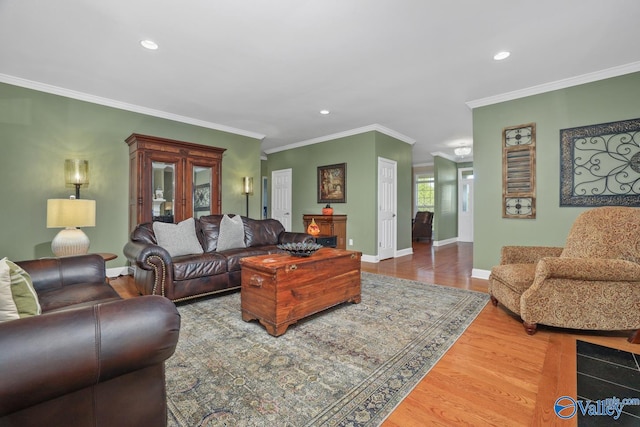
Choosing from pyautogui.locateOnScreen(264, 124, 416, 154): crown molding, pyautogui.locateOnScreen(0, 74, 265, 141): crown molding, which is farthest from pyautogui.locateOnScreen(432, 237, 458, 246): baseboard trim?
pyautogui.locateOnScreen(0, 74, 265, 141): crown molding

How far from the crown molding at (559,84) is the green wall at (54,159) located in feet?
15.9

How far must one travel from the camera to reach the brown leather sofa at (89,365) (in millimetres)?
766

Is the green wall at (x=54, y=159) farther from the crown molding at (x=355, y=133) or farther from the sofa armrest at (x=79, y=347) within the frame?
the sofa armrest at (x=79, y=347)

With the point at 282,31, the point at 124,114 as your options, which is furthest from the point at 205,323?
the point at 124,114

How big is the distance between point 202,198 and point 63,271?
2662 mm

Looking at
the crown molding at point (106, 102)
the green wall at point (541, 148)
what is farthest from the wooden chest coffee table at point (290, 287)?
the crown molding at point (106, 102)

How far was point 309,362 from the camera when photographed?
1.82 metres

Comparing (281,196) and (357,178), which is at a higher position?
(357,178)

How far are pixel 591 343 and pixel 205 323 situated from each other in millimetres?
2985

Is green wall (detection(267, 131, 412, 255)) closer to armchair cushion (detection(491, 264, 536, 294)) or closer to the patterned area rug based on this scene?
the patterned area rug

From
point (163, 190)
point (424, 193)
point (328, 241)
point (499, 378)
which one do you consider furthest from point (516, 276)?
point (424, 193)

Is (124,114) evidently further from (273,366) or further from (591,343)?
(591,343)

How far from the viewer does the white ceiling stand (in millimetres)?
2250

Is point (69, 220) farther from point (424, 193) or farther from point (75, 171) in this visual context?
Answer: point (424, 193)
